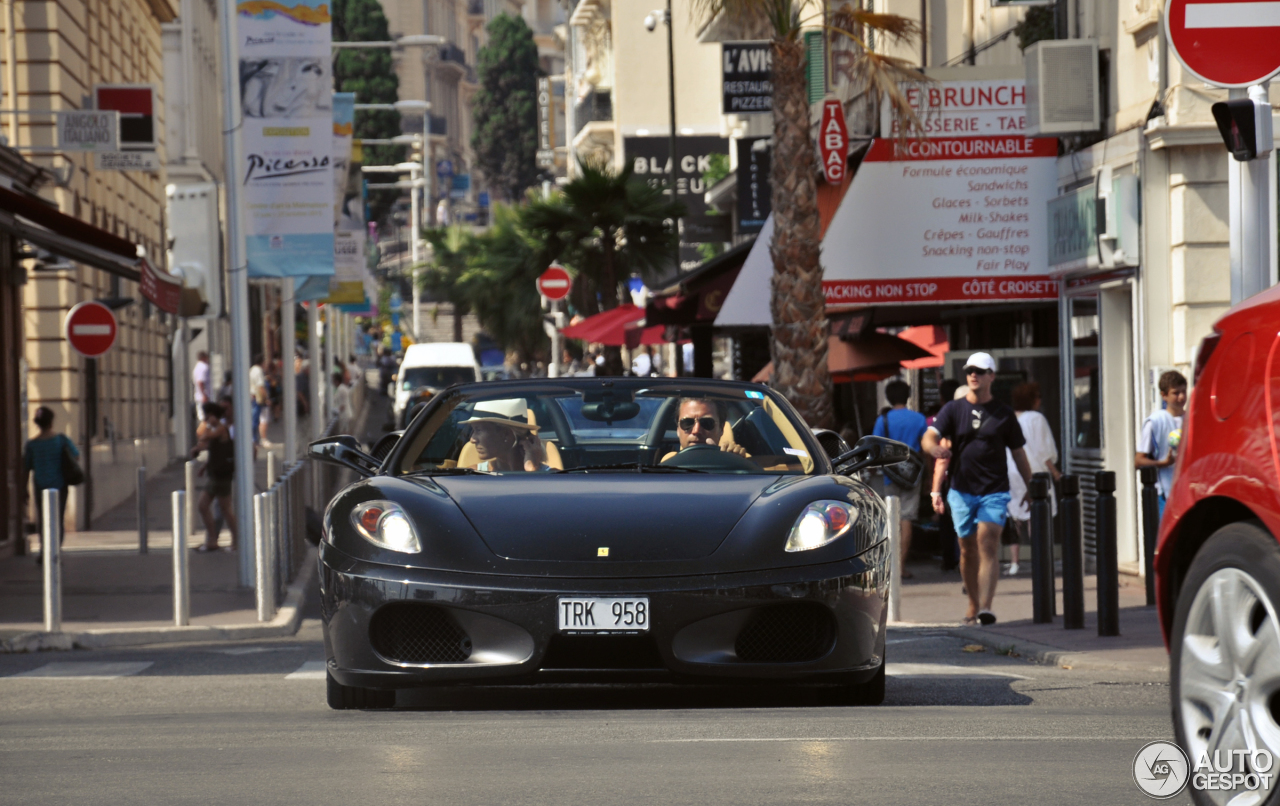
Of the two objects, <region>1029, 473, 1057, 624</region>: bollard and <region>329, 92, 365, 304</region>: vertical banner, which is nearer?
<region>1029, 473, 1057, 624</region>: bollard

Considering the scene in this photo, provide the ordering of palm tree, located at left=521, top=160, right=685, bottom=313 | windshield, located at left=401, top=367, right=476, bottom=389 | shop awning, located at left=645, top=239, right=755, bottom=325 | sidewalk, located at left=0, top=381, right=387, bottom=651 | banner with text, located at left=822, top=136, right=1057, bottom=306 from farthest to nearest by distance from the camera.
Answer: windshield, located at left=401, top=367, right=476, bottom=389, palm tree, located at left=521, top=160, right=685, bottom=313, shop awning, located at left=645, top=239, right=755, bottom=325, banner with text, located at left=822, top=136, right=1057, bottom=306, sidewalk, located at left=0, top=381, right=387, bottom=651

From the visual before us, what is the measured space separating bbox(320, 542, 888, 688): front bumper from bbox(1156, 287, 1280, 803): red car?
2321 mm

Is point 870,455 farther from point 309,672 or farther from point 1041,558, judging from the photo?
point 1041,558

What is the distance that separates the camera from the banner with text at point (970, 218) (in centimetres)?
1911

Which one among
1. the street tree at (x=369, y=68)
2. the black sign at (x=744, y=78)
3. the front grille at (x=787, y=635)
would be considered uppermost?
the street tree at (x=369, y=68)

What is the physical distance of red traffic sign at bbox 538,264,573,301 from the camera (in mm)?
34406

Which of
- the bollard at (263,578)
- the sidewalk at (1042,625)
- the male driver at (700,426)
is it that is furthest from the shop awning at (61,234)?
the male driver at (700,426)

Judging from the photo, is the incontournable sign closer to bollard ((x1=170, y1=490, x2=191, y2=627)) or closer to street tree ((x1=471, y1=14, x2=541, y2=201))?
bollard ((x1=170, y1=490, x2=191, y2=627))

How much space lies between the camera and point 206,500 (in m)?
20.5

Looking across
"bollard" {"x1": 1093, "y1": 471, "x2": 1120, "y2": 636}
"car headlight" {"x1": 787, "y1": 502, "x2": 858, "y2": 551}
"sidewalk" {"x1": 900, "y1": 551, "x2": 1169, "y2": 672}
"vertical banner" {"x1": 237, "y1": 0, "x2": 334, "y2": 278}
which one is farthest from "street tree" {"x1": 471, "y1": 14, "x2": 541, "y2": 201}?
"car headlight" {"x1": 787, "y1": 502, "x2": 858, "y2": 551}

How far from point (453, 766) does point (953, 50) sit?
19948 mm

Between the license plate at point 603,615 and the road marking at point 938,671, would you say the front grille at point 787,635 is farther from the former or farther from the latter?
the road marking at point 938,671

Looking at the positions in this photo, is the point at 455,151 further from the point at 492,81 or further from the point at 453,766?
the point at 453,766

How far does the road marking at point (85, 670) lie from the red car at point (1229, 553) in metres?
7.28
